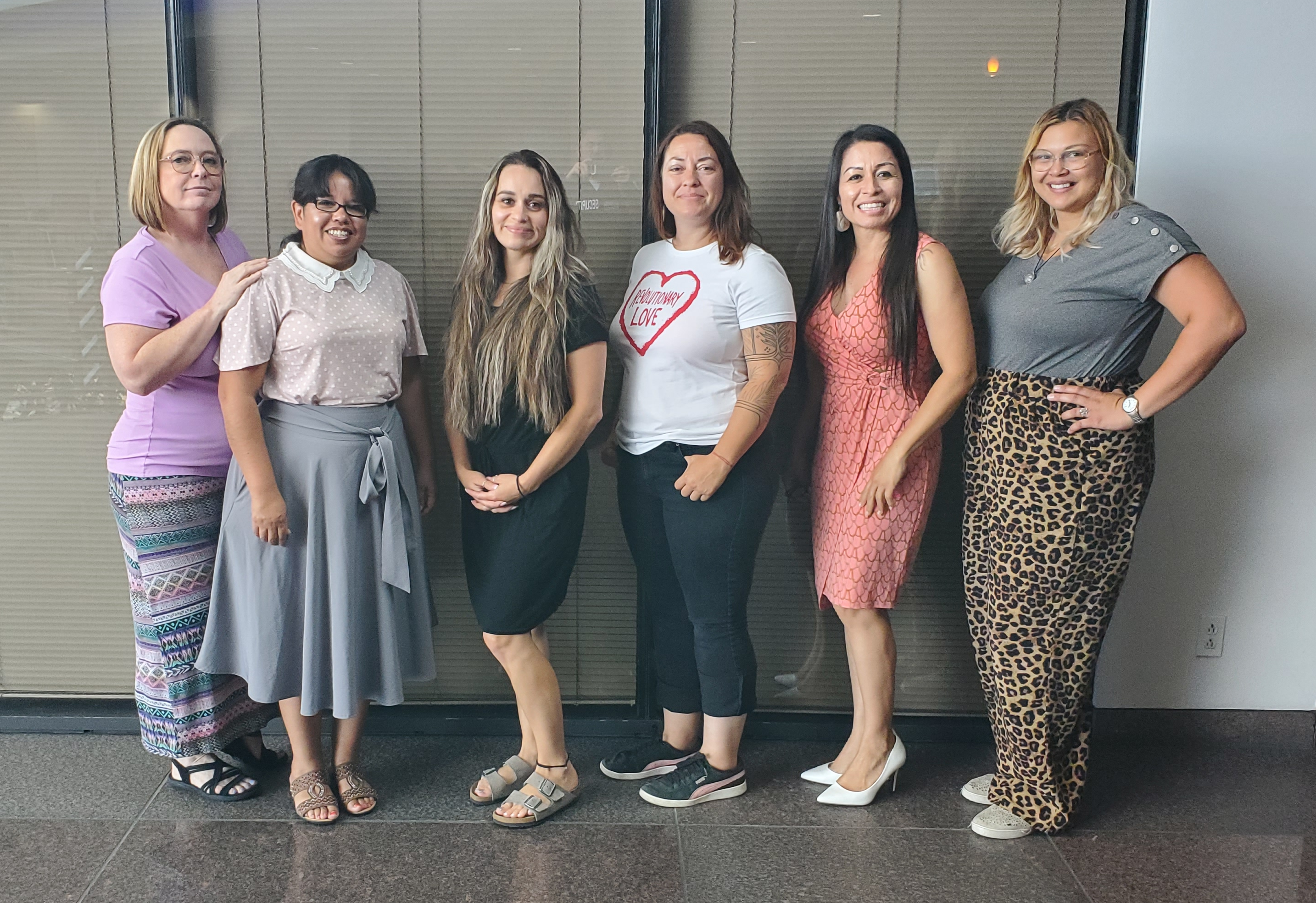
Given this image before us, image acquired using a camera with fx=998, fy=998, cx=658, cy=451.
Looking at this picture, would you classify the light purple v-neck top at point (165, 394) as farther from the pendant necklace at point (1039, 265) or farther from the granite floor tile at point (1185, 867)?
the granite floor tile at point (1185, 867)

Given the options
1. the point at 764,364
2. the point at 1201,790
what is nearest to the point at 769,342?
the point at 764,364

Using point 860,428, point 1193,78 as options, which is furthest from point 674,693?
point 1193,78

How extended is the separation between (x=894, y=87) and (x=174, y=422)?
2.07m

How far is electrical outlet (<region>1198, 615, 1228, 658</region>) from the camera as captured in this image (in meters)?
2.88

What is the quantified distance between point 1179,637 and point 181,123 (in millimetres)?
3006

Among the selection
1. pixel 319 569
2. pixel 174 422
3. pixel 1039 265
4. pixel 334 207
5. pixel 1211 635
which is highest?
pixel 334 207

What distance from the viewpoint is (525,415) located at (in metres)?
2.36

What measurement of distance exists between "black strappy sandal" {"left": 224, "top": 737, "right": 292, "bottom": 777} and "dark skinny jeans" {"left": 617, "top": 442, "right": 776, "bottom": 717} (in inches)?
44.0

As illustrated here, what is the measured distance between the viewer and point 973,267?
9.29ft

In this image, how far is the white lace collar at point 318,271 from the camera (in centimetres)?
229

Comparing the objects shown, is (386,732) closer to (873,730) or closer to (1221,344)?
(873,730)

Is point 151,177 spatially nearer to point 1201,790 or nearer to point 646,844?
point 646,844

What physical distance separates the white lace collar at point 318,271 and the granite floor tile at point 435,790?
1.29 m

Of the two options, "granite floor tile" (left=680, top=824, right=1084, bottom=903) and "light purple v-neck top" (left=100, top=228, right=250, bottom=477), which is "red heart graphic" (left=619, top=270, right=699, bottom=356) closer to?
"light purple v-neck top" (left=100, top=228, right=250, bottom=477)
